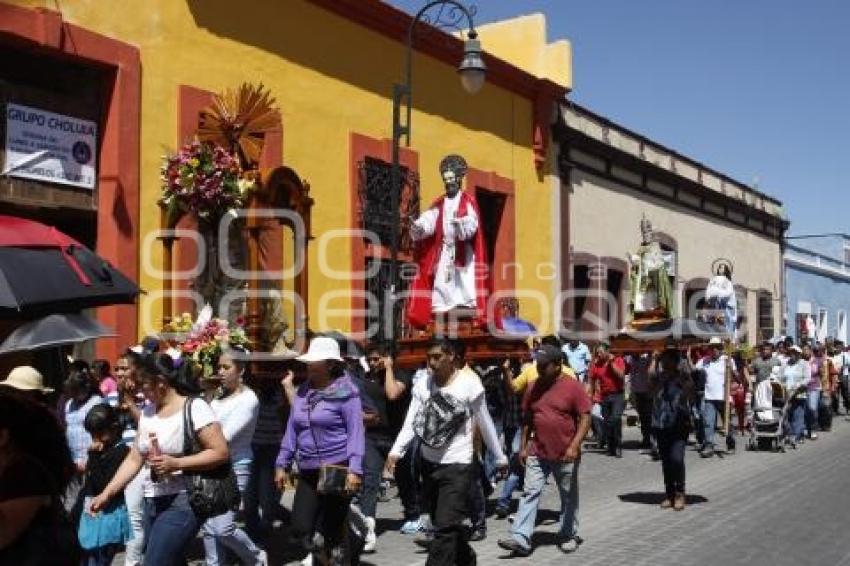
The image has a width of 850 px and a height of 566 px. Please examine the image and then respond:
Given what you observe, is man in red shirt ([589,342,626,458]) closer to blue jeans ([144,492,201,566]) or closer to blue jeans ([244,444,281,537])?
blue jeans ([244,444,281,537])

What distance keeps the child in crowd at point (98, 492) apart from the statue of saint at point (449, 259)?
4630mm

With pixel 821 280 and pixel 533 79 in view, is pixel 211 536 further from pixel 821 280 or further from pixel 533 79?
pixel 821 280

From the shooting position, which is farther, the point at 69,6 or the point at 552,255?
the point at 552,255

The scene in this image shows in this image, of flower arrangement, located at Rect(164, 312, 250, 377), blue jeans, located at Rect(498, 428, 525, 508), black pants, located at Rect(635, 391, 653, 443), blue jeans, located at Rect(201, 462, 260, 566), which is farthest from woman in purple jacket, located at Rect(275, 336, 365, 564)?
black pants, located at Rect(635, 391, 653, 443)

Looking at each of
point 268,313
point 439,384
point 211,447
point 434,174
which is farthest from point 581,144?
point 211,447

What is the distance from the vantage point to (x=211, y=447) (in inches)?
215

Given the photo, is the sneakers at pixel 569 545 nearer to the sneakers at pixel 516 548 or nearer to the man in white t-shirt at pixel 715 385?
the sneakers at pixel 516 548

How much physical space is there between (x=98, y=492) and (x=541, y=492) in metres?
3.91

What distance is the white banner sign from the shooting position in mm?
11000

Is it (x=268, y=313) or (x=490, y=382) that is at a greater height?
(x=268, y=313)

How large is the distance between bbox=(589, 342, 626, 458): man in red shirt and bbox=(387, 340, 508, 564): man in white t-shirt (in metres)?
8.44

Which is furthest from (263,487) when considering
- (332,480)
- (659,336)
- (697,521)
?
(659,336)

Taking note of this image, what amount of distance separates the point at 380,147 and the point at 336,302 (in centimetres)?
275

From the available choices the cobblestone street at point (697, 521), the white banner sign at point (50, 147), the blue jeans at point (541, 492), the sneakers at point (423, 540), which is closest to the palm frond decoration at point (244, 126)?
the white banner sign at point (50, 147)
